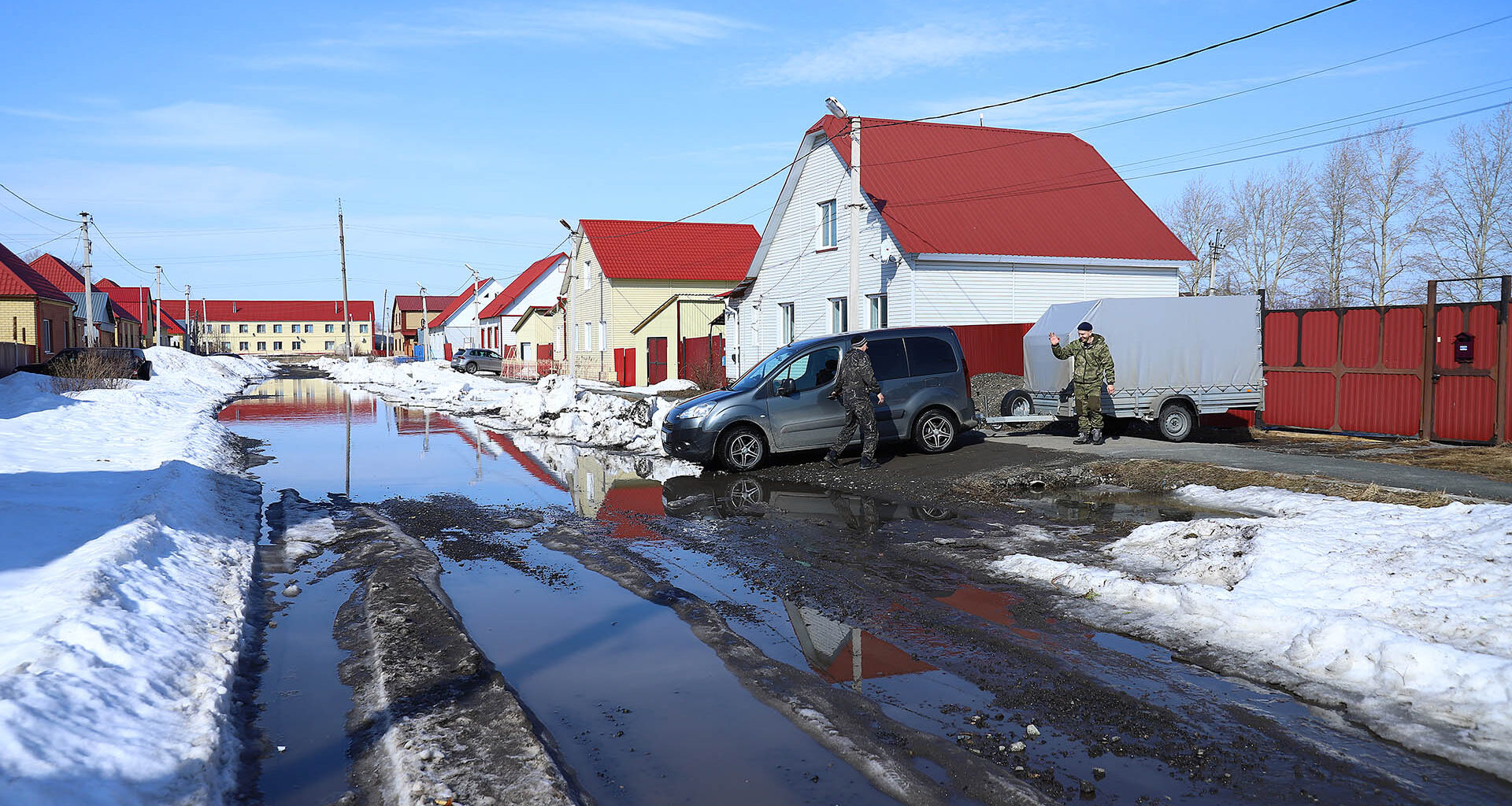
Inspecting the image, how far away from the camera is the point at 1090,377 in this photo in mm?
14352

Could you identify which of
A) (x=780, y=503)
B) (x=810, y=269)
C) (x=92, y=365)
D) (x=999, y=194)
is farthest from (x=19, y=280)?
(x=780, y=503)

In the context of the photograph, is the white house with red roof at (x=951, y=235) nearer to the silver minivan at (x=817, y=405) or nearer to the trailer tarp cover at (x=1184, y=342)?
the trailer tarp cover at (x=1184, y=342)

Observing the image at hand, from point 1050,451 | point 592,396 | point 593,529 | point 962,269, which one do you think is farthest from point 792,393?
point 962,269

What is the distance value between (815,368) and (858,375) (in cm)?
101

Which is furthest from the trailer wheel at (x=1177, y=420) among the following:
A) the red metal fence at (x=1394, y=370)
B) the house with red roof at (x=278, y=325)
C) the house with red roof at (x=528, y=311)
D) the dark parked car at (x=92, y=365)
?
the house with red roof at (x=278, y=325)

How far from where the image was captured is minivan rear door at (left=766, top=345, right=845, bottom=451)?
544 inches

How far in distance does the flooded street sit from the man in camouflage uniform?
167 inches

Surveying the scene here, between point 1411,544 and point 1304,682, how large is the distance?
8.33 ft

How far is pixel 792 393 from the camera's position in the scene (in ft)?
45.5

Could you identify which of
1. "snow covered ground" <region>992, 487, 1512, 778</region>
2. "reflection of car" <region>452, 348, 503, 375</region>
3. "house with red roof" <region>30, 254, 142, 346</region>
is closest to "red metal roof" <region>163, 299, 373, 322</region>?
"house with red roof" <region>30, 254, 142, 346</region>

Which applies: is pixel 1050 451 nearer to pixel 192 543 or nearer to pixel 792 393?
pixel 792 393

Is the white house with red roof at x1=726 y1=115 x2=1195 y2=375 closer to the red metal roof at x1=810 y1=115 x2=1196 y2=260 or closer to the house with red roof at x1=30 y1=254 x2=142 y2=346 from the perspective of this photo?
the red metal roof at x1=810 y1=115 x2=1196 y2=260

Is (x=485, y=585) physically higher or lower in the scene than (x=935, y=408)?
lower

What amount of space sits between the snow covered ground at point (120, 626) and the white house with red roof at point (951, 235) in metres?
17.1
